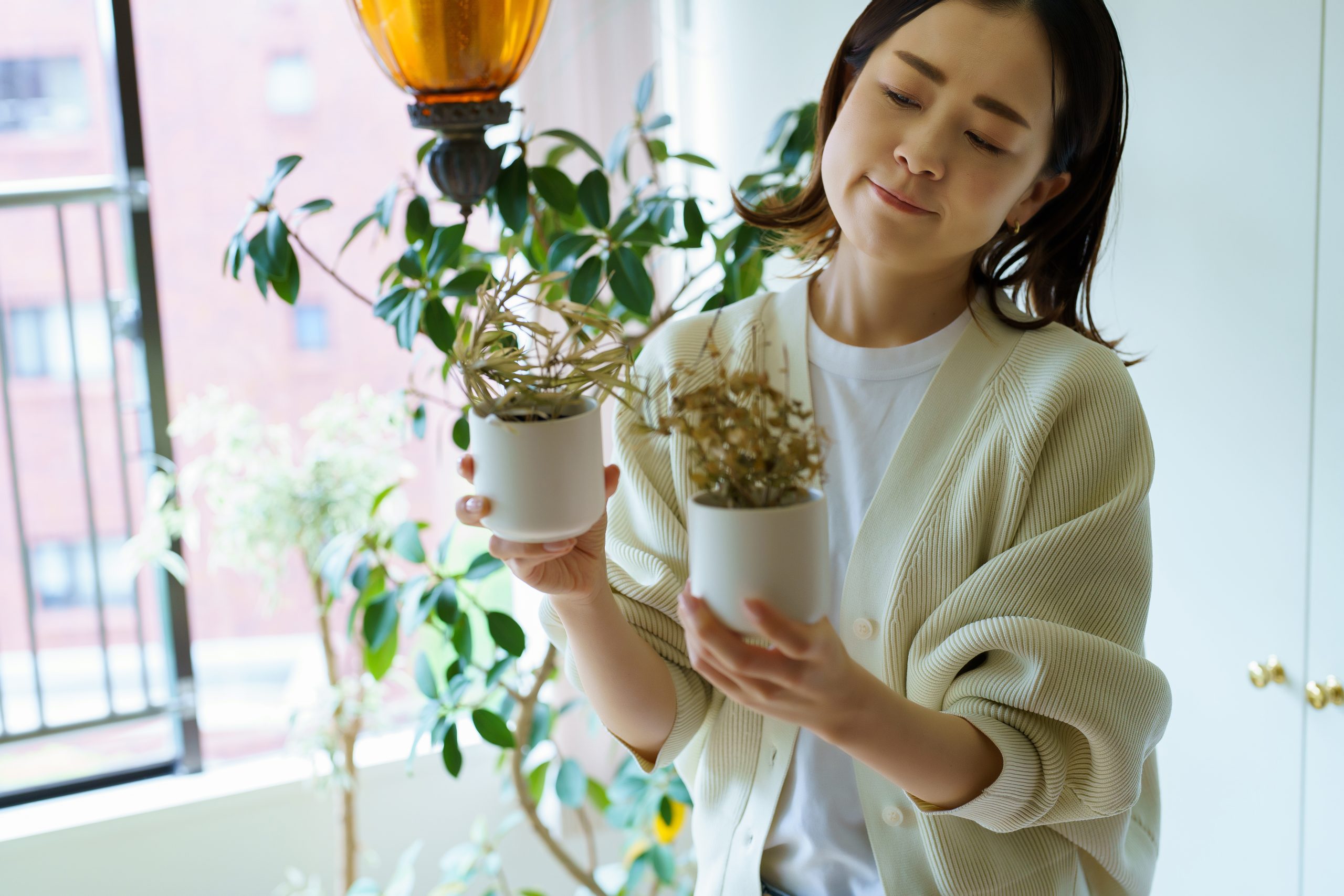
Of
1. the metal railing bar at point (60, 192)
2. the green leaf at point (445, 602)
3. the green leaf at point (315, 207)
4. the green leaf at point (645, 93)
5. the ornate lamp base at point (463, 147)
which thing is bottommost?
the green leaf at point (445, 602)

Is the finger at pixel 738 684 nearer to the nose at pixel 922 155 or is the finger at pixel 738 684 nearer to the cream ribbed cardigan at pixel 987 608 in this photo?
the cream ribbed cardigan at pixel 987 608

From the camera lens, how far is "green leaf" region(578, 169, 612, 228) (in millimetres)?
1279

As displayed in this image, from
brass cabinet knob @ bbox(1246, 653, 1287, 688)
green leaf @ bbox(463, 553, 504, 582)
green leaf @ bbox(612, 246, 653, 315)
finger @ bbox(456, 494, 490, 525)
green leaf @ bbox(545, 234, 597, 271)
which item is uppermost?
green leaf @ bbox(545, 234, 597, 271)

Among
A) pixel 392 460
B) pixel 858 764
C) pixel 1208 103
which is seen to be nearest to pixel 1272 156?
pixel 1208 103

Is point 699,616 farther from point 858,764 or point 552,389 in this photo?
point 858,764

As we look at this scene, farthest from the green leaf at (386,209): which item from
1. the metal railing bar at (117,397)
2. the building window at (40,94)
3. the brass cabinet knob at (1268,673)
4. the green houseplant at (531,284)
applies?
the building window at (40,94)

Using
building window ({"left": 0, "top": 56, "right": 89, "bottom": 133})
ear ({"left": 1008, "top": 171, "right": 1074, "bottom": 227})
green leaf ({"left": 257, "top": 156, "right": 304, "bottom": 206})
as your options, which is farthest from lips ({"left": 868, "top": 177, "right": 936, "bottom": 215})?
building window ({"left": 0, "top": 56, "right": 89, "bottom": 133})

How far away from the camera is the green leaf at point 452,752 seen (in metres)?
1.40

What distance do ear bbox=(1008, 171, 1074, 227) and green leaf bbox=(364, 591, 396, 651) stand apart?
923 mm

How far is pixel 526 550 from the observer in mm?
819

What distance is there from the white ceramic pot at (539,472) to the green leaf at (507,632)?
0.59 m

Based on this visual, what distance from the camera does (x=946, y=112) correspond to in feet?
2.87

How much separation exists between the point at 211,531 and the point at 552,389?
1.50 m

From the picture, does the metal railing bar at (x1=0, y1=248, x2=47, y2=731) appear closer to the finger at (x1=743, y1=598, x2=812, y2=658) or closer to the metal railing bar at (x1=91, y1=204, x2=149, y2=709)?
the metal railing bar at (x1=91, y1=204, x2=149, y2=709)
